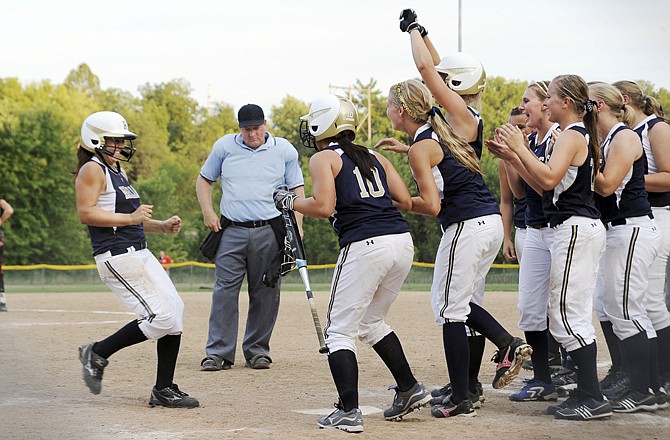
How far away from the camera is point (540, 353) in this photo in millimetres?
7133

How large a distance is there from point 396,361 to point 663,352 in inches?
89.6

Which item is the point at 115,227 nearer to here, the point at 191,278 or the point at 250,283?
the point at 250,283

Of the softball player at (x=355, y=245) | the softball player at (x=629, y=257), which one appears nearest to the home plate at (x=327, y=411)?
the softball player at (x=355, y=245)

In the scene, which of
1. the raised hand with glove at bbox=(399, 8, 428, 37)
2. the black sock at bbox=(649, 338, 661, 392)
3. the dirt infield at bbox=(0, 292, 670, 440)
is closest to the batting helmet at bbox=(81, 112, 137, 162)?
the dirt infield at bbox=(0, 292, 670, 440)

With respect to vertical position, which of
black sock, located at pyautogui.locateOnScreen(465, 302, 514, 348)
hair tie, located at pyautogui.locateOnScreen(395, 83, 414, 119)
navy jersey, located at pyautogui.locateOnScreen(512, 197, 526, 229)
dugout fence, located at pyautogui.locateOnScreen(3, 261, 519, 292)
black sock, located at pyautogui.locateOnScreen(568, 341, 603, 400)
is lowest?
dugout fence, located at pyautogui.locateOnScreen(3, 261, 519, 292)

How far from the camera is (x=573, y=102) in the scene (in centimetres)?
621

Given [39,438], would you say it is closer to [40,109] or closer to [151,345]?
[151,345]

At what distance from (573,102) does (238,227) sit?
4285 millimetres

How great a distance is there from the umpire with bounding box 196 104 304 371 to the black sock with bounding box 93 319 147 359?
2294mm

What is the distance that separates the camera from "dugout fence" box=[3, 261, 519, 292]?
2464 centimetres

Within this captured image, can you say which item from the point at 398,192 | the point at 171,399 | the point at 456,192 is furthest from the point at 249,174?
the point at 456,192

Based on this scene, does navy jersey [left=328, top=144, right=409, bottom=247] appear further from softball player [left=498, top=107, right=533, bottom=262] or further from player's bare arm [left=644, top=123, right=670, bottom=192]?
softball player [left=498, top=107, right=533, bottom=262]

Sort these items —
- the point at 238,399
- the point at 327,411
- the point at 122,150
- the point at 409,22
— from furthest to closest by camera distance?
the point at 238,399 → the point at 122,150 → the point at 327,411 → the point at 409,22

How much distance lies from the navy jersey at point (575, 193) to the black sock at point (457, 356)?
0.97 m
